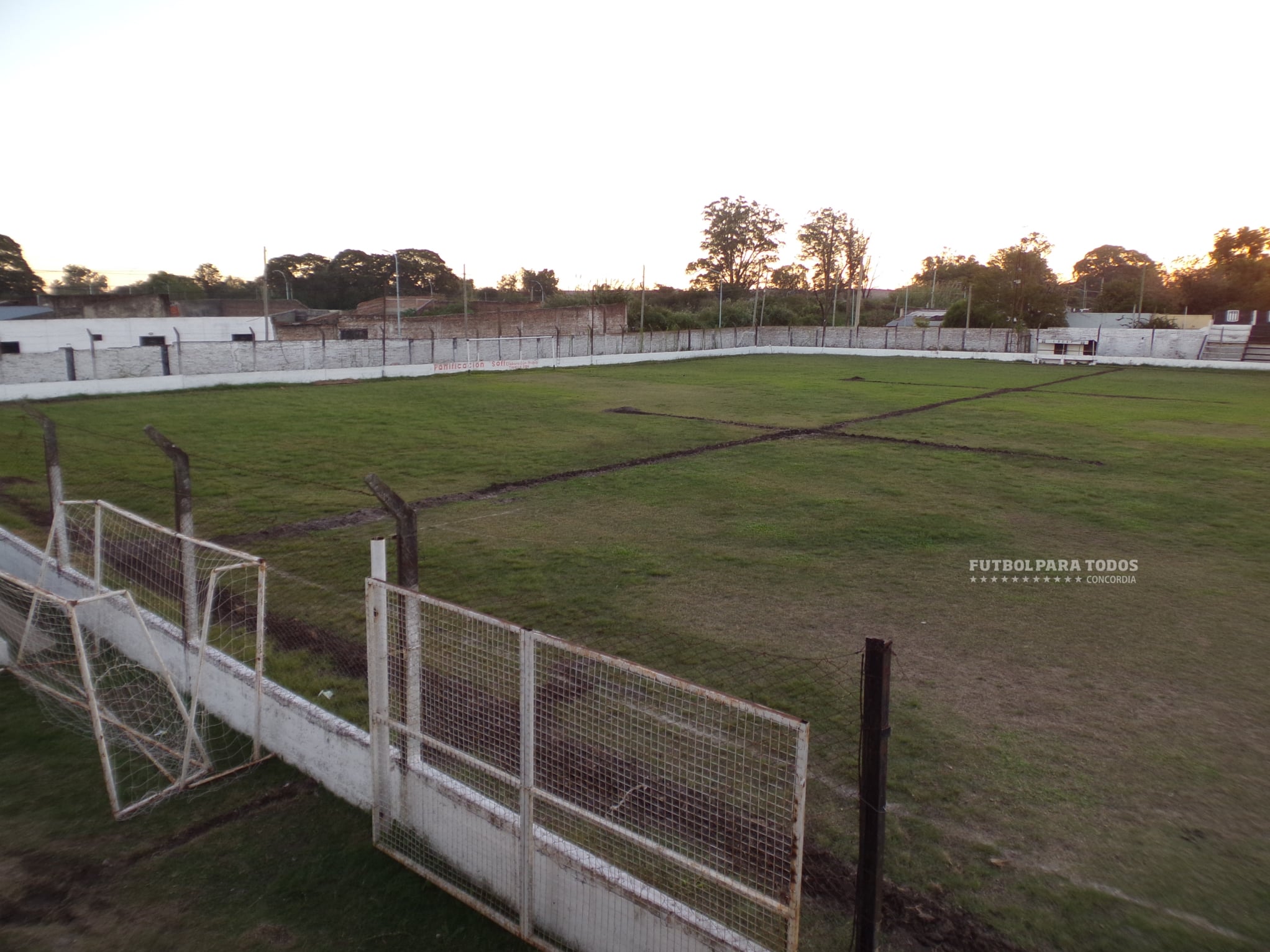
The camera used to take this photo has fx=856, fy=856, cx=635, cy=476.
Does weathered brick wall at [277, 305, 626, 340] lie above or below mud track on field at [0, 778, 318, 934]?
above

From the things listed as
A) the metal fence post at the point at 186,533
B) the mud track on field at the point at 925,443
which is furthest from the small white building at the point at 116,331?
the metal fence post at the point at 186,533

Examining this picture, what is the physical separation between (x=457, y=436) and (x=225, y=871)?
46.4 ft

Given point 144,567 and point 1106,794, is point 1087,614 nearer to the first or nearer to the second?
point 1106,794

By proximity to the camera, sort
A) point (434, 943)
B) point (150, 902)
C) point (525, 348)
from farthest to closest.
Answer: point (525, 348), point (150, 902), point (434, 943)

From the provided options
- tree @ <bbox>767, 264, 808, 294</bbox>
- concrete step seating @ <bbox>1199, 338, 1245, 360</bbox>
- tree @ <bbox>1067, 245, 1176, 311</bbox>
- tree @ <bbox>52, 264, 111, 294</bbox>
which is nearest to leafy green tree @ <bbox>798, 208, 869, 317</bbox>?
tree @ <bbox>767, 264, 808, 294</bbox>

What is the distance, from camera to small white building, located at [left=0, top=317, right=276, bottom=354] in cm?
3619

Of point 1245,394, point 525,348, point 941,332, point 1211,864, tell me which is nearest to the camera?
point 1211,864

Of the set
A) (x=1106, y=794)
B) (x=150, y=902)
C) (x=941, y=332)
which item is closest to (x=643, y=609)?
(x=1106, y=794)

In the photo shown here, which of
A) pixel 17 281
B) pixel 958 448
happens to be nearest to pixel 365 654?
pixel 958 448

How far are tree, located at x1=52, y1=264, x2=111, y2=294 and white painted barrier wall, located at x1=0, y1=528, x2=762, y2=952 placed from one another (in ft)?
154

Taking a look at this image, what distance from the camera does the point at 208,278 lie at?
60406 mm

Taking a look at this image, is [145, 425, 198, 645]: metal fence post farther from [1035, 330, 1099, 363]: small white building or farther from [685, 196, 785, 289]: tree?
[685, 196, 785, 289]: tree

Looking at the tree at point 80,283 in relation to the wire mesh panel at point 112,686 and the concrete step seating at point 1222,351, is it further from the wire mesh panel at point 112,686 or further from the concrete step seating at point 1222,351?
the concrete step seating at point 1222,351

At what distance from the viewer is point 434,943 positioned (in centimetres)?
380
